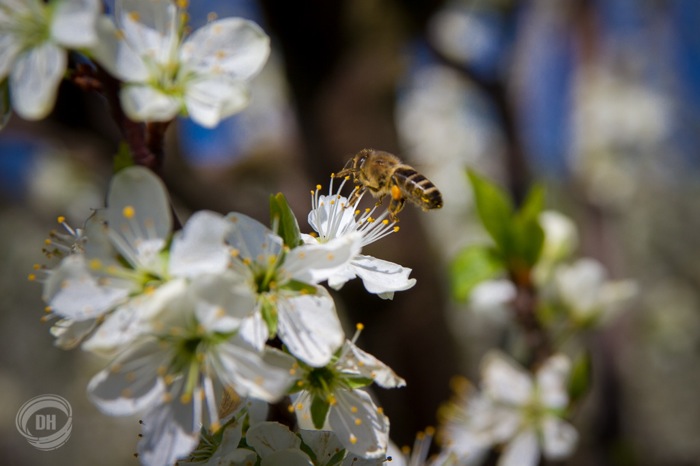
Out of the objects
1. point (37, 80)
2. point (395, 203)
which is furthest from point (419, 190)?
point (37, 80)

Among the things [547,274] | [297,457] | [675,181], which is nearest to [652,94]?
[675,181]

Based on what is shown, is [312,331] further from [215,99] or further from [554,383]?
[554,383]

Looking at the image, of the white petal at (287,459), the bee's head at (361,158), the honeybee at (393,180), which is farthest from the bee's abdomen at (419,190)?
the white petal at (287,459)

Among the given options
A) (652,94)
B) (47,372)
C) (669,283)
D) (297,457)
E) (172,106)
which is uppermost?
(172,106)

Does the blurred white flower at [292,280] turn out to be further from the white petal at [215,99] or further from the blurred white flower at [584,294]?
the blurred white flower at [584,294]

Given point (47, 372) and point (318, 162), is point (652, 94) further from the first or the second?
point (47, 372)

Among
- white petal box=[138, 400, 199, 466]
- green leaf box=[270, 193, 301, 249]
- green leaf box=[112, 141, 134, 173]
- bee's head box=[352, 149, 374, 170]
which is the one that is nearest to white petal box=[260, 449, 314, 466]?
white petal box=[138, 400, 199, 466]

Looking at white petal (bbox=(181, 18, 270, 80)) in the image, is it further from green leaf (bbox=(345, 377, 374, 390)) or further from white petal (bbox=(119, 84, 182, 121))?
green leaf (bbox=(345, 377, 374, 390))

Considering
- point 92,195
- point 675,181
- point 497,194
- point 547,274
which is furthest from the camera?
point 675,181
